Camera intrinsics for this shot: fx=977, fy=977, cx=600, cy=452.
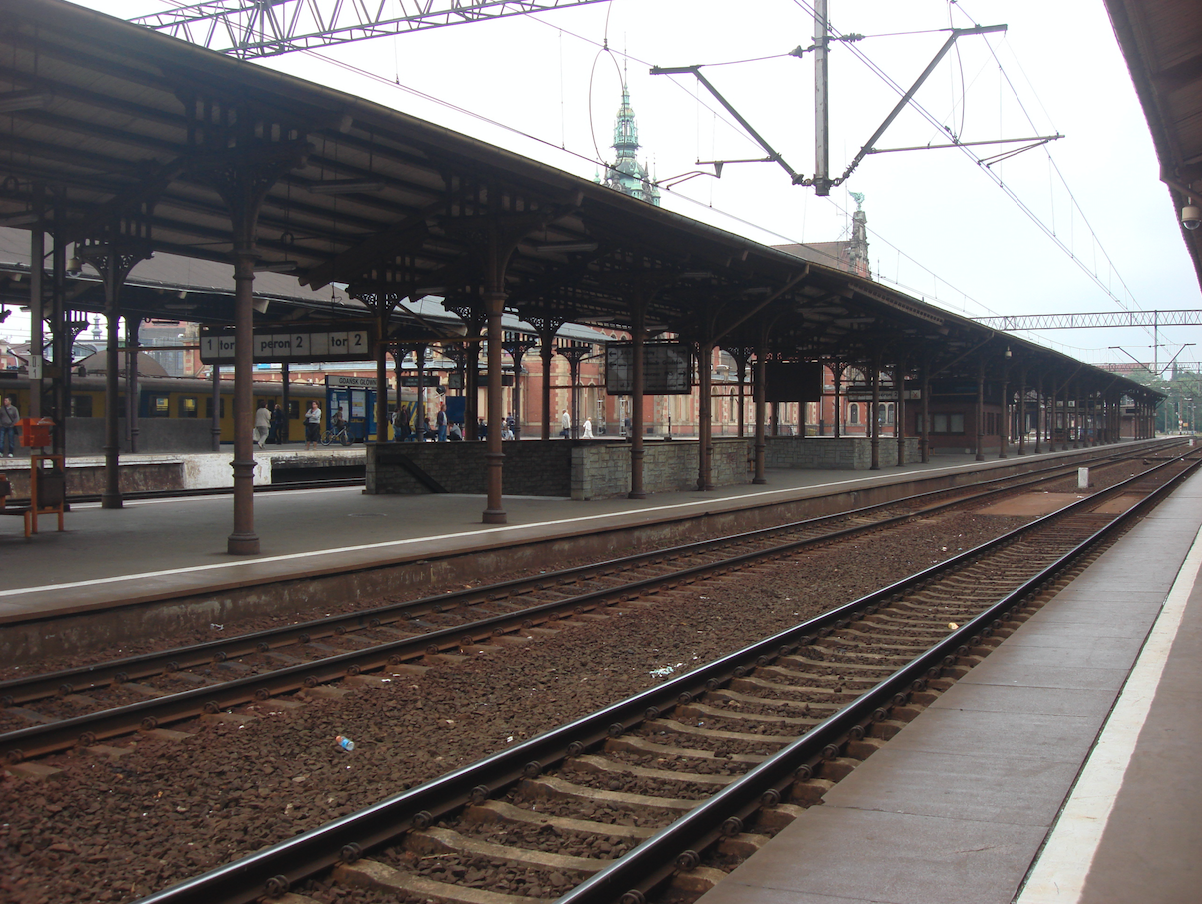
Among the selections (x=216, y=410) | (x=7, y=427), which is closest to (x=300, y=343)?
(x=216, y=410)

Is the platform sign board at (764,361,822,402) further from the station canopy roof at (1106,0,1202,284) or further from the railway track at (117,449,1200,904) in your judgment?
the railway track at (117,449,1200,904)

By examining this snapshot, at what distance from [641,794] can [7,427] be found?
2289 cm

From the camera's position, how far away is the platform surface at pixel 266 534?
825 centimetres

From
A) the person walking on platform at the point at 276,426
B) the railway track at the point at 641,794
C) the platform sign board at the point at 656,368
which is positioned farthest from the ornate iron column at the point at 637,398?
the person walking on platform at the point at 276,426

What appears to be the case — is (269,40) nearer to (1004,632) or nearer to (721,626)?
(721,626)

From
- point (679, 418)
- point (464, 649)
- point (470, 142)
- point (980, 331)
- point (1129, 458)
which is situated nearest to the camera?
point (464, 649)

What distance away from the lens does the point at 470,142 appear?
1070 centimetres

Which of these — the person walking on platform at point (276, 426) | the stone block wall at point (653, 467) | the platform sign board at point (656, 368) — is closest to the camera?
the stone block wall at point (653, 467)

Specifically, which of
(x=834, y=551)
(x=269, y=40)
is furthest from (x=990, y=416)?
(x=269, y=40)

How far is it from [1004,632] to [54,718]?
6.77m

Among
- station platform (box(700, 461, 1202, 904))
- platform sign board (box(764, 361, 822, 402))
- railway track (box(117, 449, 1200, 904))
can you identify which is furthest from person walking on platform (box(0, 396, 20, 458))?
station platform (box(700, 461, 1202, 904))

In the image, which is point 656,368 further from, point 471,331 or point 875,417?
point 875,417

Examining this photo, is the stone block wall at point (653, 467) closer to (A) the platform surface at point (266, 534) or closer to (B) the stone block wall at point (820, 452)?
(A) the platform surface at point (266, 534)

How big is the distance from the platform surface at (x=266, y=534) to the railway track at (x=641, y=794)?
4295 millimetres
